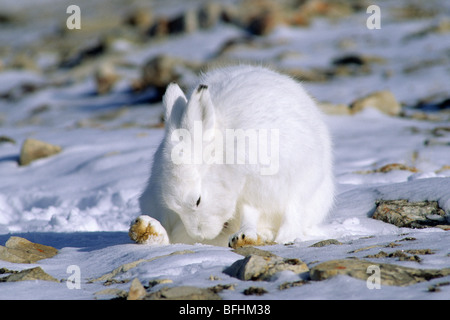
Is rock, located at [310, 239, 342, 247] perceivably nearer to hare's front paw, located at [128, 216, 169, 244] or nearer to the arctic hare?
the arctic hare

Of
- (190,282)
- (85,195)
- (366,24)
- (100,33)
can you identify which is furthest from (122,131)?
(100,33)

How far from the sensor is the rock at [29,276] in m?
3.34

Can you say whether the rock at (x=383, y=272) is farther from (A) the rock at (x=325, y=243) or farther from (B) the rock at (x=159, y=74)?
(B) the rock at (x=159, y=74)

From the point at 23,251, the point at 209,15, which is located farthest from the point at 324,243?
the point at 209,15

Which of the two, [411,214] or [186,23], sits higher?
[186,23]

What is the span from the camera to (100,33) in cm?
2562

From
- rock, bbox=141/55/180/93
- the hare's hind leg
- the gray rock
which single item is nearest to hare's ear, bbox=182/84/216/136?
the hare's hind leg

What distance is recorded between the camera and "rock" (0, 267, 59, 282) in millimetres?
3336

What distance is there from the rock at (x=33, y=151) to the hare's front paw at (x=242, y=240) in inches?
194

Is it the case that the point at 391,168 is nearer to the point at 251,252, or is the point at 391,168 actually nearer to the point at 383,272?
the point at 251,252

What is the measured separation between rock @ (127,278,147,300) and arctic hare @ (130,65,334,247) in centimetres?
93

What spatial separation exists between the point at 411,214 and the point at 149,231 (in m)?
2.00

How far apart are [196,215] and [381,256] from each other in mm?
1190

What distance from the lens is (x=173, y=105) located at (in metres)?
Answer: 4.01
